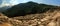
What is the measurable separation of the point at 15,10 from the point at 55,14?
0.91ft

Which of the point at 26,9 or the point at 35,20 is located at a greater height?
the point at 26,9

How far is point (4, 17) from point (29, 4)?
21 centimetres

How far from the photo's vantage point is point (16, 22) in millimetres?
937

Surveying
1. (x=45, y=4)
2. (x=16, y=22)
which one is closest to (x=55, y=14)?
(x=45, y=4)

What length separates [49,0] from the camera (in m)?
1.11

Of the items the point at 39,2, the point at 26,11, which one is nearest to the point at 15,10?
the point at 26,11

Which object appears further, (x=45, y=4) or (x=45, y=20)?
(x=45, y=4)

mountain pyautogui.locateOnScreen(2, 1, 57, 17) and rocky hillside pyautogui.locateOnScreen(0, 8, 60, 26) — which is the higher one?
mountain pyautogui.locateOnScreen(2, 1, 57, 17)

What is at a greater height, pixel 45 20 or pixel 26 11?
pixel 26 11

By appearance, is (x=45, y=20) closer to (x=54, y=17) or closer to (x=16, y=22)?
(x=54, y=17)

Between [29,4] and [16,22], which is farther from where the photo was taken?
[29,4]

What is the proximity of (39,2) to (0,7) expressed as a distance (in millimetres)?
290

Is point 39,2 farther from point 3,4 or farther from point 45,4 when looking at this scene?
point 3,4

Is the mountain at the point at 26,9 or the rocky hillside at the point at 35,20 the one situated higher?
the mountain at the point at 26,9
